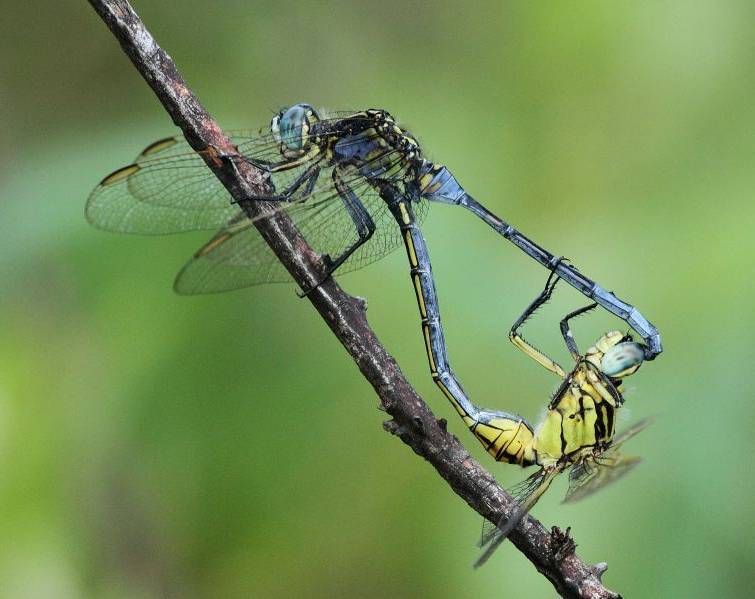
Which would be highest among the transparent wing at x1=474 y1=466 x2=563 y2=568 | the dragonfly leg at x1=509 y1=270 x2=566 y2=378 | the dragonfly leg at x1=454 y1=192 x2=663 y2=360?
the dragonfly leg at x1=454 y1=192 x2=663 y2=360

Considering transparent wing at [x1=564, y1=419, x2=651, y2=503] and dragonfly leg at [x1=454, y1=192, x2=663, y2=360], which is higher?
dragonfly leg at [x1=454, y1=192, x2=663, y2=360]

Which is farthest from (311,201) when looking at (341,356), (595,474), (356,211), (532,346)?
(595,474)

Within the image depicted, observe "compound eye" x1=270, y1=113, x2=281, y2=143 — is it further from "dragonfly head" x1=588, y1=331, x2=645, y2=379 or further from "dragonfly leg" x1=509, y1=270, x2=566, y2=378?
"dragonfly head" x1=588, y1=331, x2=645, y2=379

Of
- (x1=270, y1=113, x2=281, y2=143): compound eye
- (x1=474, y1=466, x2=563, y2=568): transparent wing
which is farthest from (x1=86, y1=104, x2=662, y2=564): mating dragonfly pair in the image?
(x1=474, y1=466, x2=563, y2=568): transparent wing

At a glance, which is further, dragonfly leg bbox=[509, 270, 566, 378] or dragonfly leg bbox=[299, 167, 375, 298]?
dragonfly leg bbox=[299, 167, 375, 298]

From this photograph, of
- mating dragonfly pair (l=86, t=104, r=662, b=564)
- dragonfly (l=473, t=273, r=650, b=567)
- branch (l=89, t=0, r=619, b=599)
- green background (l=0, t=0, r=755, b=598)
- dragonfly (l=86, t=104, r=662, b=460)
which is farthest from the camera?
green background (l=0, t=0, r=755, b=598)

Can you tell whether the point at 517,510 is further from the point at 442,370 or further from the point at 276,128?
the point at 276,128

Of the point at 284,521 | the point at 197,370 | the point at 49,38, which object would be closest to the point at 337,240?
the point at 197,370
